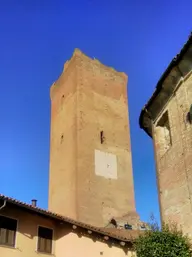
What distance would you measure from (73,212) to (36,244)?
1378cm

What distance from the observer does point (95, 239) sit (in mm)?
15555

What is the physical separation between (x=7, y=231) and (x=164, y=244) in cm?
613

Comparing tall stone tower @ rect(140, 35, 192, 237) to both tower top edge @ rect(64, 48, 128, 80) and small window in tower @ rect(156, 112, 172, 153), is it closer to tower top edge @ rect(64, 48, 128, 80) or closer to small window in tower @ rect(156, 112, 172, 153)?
small window in tower @ rect(156, 112, 172, 153)

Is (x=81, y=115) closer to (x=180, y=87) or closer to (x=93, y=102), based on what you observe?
(x=93, y=102)

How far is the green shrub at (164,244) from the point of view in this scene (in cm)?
1077

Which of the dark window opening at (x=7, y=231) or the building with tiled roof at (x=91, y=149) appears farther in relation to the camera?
the building with tiled roof at (x=91, y=149)

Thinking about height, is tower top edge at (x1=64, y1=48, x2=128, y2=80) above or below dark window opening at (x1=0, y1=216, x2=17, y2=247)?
above

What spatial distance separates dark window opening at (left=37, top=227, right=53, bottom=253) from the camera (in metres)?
15.1

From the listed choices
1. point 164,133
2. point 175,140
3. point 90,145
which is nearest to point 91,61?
point 90,145

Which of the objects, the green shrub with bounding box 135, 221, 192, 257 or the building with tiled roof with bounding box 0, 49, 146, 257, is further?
the building with tiled roof with bounding box 0, 49, 146, 257

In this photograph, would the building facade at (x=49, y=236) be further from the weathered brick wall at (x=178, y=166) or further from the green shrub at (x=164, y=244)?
the green shrub at (x=164, y=244)

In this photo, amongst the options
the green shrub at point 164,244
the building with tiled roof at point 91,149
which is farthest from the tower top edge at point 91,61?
the green shrub at point 164,244

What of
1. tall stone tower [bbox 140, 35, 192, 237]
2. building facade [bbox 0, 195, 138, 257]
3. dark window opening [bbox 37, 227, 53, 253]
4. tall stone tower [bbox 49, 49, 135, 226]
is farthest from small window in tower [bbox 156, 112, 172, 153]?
tall stone tower [bbox 49, 49, 135, 226]

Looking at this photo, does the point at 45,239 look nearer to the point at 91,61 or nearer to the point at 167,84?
the point at 167,84
